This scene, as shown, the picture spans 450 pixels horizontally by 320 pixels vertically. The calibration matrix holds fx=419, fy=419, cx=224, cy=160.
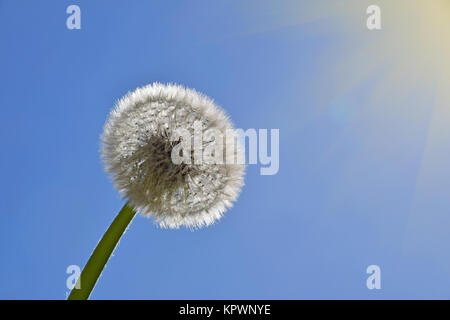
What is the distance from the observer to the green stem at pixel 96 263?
6.61 feet

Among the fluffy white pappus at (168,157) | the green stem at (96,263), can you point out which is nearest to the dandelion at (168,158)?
the fluffy white pappus at (168,157)

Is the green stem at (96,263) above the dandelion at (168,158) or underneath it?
underneath

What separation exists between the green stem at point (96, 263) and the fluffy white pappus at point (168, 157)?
536mm

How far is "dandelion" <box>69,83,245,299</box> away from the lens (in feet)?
9.02

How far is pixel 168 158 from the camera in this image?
2791 mm

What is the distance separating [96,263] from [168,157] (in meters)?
0.93

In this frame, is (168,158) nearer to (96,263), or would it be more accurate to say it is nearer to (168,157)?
(168,157)

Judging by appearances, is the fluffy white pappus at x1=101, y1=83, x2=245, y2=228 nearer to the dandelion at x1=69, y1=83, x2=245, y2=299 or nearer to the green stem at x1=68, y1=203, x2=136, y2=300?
the dandelion at x1=69, y1=83, x2=245, y2=299

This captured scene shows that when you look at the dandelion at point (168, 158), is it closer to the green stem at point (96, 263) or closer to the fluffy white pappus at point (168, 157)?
the fluffy white pappus at point (168, 157)
